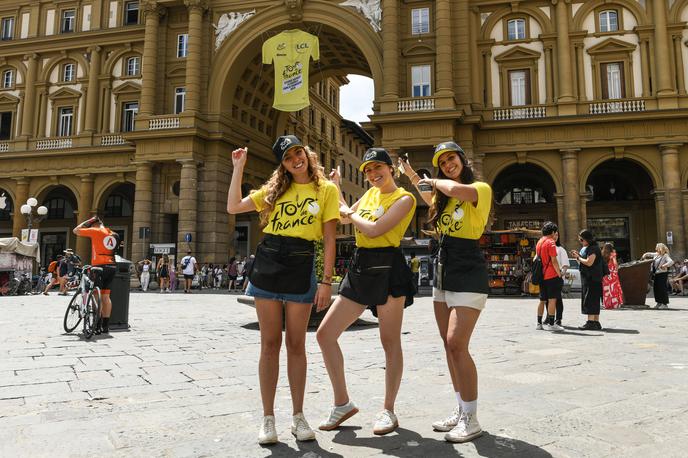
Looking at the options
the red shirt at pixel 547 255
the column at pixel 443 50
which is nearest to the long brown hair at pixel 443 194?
the red shirt at pixel 547 255

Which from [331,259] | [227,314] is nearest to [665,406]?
[331,259]

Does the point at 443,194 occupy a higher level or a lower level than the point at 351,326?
higher

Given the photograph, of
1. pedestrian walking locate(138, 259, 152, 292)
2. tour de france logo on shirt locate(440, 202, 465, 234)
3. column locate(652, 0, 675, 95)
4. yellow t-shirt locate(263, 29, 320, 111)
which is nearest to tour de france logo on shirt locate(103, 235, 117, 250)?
tour de france logo on shirt locate(440, 202, 465, 234)

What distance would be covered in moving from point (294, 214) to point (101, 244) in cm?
639

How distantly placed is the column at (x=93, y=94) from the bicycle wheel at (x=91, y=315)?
2794cm

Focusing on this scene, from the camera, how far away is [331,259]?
3.63m

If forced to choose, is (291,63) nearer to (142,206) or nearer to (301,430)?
(142,206)

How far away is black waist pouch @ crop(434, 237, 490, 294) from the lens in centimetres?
356

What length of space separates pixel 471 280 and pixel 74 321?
798 centimetres

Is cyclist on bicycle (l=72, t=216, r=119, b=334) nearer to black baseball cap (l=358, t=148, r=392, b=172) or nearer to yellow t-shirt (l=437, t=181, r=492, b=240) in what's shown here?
black baseball cap (l=358, t=148, r=392, b=172)

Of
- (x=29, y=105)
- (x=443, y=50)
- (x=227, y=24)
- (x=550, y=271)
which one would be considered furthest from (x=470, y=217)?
(x=29, y=105)

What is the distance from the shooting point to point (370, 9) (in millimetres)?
27609

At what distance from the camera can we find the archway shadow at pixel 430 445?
3188 millimetres

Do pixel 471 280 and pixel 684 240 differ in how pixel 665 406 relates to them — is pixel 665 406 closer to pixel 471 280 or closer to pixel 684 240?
pixel 471 280
